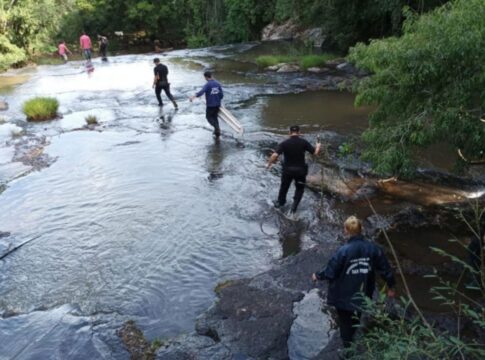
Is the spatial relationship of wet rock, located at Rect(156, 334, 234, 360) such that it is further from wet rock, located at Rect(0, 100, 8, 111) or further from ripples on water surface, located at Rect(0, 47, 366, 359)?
wet rock, located at Rect(0, 100, 8, 111)

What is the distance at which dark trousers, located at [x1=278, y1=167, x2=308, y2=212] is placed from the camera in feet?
30.7

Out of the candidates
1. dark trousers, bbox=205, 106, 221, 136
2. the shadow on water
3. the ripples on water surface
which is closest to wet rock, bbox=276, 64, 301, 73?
the shadow on water

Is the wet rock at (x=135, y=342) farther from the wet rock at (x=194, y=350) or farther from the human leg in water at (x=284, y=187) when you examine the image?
the human leg in water at (x=284, y=187)

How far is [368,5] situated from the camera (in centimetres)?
2528

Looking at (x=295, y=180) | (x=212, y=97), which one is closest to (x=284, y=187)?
(x=295, y=180)

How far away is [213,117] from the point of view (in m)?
14.7

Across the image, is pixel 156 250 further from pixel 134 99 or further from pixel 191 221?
pixel 134 99

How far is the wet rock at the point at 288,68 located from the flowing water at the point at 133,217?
5.95 meters

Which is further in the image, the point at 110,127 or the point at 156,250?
the point at 110,127

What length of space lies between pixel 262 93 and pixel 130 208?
11.7m

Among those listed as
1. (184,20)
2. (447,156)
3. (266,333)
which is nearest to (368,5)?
(447,156)

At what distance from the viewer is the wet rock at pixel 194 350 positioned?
592 cm

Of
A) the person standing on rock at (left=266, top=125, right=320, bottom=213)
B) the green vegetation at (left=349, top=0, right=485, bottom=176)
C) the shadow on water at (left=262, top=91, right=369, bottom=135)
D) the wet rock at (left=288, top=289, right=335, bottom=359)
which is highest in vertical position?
the green vegetation at (left=349, top=0, right=485, bottom=176)

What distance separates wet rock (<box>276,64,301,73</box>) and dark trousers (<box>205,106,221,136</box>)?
11883mm
